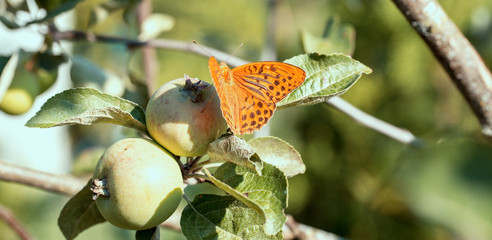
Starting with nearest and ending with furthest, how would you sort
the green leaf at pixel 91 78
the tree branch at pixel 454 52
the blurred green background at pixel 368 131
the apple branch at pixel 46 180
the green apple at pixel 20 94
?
the tree branch at pixel 454 52 < the apple branch at pixel 46 180 < the green apple at pixel 20 94 < the green leaf at pixel 91 78 < the blurred green background at pixel 368 131

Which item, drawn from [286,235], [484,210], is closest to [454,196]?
[484,210]

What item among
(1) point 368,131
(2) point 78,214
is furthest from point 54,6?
(1) point 368,131

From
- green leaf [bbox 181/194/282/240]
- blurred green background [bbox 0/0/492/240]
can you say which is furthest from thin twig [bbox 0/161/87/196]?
blurred green background [bbox 0/0/492/240]

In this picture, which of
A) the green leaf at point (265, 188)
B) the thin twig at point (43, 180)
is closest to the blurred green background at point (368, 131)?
the thin twig at point (43, 180)

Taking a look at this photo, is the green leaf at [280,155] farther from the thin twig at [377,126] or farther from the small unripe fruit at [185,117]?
the thin twig at [377,126]

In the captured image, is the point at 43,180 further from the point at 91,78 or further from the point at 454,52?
the point at 454,52
